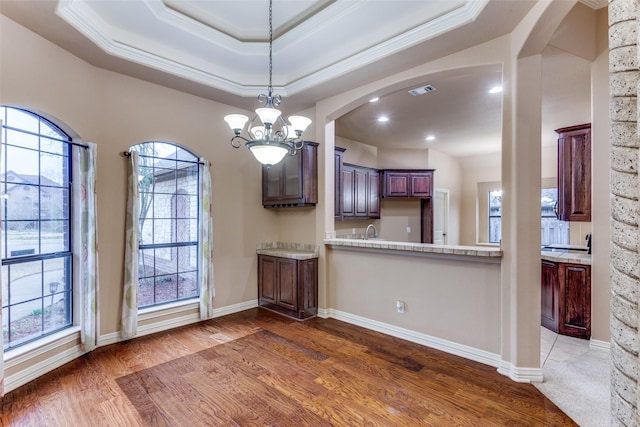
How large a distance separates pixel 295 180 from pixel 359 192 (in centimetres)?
199

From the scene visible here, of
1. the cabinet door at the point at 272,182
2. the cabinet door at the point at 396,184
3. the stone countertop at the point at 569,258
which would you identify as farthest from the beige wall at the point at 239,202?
the cabinet door at the point at 396,184

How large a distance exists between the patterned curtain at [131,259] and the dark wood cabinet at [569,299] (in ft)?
16.1

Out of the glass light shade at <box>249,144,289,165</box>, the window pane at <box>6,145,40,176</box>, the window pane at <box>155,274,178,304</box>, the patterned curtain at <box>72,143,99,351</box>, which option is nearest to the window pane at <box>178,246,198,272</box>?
the window pane at <box>155,274,178,304</box>

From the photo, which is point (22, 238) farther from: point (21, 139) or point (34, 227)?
point (21, 139)

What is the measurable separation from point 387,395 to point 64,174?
12.0 ft

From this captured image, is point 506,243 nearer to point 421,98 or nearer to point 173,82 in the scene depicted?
point 421,98

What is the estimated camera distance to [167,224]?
13.1ft

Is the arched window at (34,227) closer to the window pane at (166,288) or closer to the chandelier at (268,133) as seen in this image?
the window pane at (166,288)

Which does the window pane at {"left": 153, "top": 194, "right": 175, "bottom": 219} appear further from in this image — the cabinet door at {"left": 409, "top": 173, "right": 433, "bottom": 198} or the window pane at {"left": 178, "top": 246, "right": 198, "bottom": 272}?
the cabinet door at {"left": 409, "top": 173, "right": 433, "bottom": 198}

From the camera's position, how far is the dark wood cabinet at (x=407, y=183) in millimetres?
6641

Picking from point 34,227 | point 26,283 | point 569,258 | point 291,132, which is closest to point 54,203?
point 34,227

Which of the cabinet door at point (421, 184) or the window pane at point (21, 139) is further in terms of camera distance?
the cabinet door at point (421, 184)

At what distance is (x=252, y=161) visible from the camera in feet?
15.4

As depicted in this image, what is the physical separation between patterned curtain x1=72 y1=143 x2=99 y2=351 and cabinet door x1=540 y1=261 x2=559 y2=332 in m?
5.15
